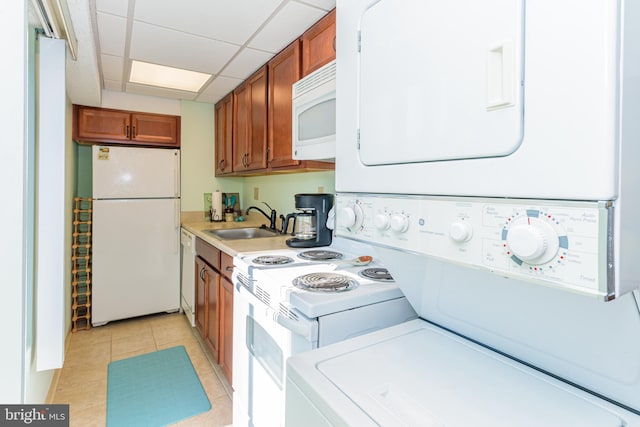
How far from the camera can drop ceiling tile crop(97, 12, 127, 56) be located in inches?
74.5

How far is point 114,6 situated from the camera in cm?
177

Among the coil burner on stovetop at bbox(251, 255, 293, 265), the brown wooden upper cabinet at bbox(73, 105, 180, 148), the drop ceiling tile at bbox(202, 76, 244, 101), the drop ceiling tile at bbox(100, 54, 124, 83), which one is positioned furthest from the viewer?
the brown wooden upper cabinet at bbox(73, 105, 180, 148)

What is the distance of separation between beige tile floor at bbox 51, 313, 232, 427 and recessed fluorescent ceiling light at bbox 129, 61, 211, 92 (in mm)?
2254

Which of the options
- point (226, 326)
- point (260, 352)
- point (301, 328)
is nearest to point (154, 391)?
point (226, 326)

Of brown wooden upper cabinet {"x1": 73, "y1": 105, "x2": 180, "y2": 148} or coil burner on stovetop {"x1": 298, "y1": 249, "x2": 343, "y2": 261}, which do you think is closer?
coil burner on stovetop {"x1": 298, "y1": 249, "x2": 343, "y2": 261}

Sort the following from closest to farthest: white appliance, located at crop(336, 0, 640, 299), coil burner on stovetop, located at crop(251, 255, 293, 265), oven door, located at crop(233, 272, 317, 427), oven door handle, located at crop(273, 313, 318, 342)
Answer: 1. white appliance, located at crop(336, 0, 640, 299)
2. oven door handle, located at crop(273, 313, 318, 342)
3. oven door, located at crop(233, 272, 317, 427)
4. coil burner on stovetop, located at crop(251, 255, 293, 265)

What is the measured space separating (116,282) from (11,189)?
2.51m

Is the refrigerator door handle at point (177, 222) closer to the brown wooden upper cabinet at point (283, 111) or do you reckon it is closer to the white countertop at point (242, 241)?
the white countertop at point (242, 241)

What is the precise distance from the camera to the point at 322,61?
1871mm

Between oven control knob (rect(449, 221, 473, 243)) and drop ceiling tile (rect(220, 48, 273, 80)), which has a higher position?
drop ceiling tile (rect(220, 48, 273, 80))

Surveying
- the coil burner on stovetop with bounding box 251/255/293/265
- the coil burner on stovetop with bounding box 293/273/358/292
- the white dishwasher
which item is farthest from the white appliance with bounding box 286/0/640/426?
the white dishwasher

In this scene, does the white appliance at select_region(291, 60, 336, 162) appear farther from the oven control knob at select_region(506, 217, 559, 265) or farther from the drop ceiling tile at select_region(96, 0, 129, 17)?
the drop ceiling tile at select_region(96, 0, 129, 17)

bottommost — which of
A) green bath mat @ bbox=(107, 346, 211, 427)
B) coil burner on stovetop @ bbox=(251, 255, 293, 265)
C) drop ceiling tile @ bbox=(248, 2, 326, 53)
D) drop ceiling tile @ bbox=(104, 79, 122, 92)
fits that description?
green bath mat @ bbox=(107, 346, 211, 427)

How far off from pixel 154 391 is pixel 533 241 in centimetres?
240
